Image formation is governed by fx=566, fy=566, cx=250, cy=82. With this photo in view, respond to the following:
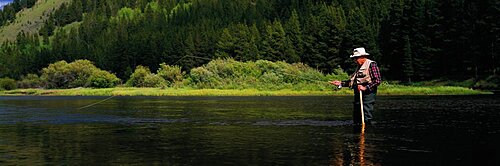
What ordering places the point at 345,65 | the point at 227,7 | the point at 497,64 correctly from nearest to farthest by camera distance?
the point at 497,64, the point at 345,65, the point at 227,7

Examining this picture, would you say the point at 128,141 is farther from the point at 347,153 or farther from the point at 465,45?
the point at 465,45

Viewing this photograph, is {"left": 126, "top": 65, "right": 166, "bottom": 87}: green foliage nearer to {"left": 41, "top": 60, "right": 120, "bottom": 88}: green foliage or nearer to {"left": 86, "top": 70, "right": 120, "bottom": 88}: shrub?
{"left": 86, "top": 70, "right": 120, "bottom": 88}: shrub

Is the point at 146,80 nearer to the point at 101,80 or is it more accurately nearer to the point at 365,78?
the point at 101,80

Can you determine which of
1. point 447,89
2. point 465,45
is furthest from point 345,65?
point 447,89

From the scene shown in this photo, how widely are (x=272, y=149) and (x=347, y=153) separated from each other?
203cm

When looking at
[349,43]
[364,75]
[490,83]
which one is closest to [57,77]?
[349,43]

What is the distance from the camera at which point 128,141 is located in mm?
17141

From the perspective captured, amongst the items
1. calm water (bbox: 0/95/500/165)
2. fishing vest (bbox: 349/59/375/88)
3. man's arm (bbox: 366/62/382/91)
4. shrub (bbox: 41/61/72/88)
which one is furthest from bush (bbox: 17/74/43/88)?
man's arm (bbox: 366/62/382/91)

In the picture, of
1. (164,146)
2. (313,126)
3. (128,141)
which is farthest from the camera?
(313,126)

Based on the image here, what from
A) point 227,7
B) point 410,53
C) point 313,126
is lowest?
point 313,126

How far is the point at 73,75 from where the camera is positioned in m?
137

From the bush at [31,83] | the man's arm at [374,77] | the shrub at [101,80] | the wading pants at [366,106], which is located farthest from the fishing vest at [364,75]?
the bush at [31,83]

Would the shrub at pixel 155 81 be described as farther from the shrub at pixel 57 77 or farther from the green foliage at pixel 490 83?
the green foliage at pixel 490 83

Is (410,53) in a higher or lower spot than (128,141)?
higher
